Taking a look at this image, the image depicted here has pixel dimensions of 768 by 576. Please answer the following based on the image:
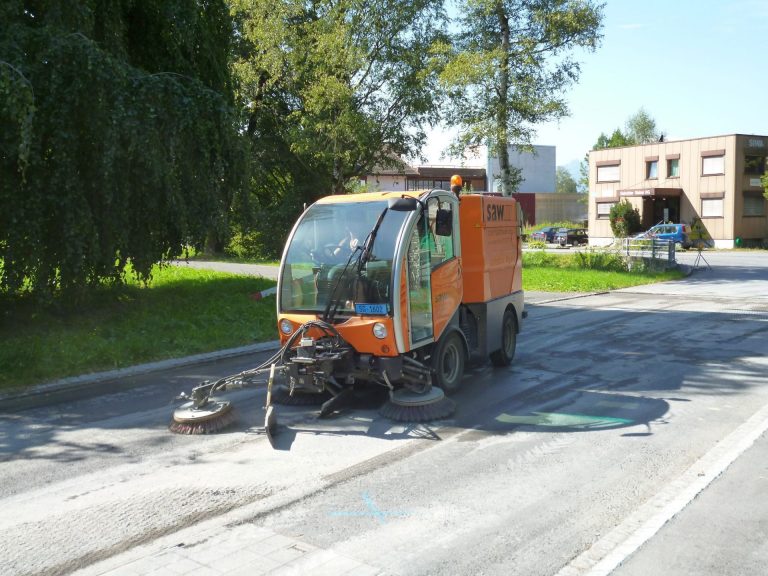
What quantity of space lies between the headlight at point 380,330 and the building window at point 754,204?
48618 mm

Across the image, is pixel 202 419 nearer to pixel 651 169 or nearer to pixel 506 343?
pixel 506 343

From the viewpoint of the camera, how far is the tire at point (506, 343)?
10539mm

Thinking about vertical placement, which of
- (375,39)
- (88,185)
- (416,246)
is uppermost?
(375,39)

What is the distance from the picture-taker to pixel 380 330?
761 centimetres

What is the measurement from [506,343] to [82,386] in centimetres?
596

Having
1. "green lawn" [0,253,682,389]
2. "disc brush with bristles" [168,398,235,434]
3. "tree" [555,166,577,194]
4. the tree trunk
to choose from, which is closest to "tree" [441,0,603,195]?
the tree trunk

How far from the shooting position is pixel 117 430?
7527 mm

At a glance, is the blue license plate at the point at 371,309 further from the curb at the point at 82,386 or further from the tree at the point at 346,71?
the tree at the point at 346,71

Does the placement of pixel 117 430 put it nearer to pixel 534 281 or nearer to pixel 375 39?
pixel 534 281

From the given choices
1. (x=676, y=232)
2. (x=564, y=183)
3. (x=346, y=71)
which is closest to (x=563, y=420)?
(x=346, y=71)

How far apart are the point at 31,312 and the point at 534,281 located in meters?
16.2

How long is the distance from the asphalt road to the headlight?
0.91 metres

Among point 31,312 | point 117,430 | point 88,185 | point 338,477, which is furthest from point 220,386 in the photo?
→ point 31,312

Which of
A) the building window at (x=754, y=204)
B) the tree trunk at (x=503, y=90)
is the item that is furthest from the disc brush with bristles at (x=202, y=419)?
the building window at (x=754, y=204)
